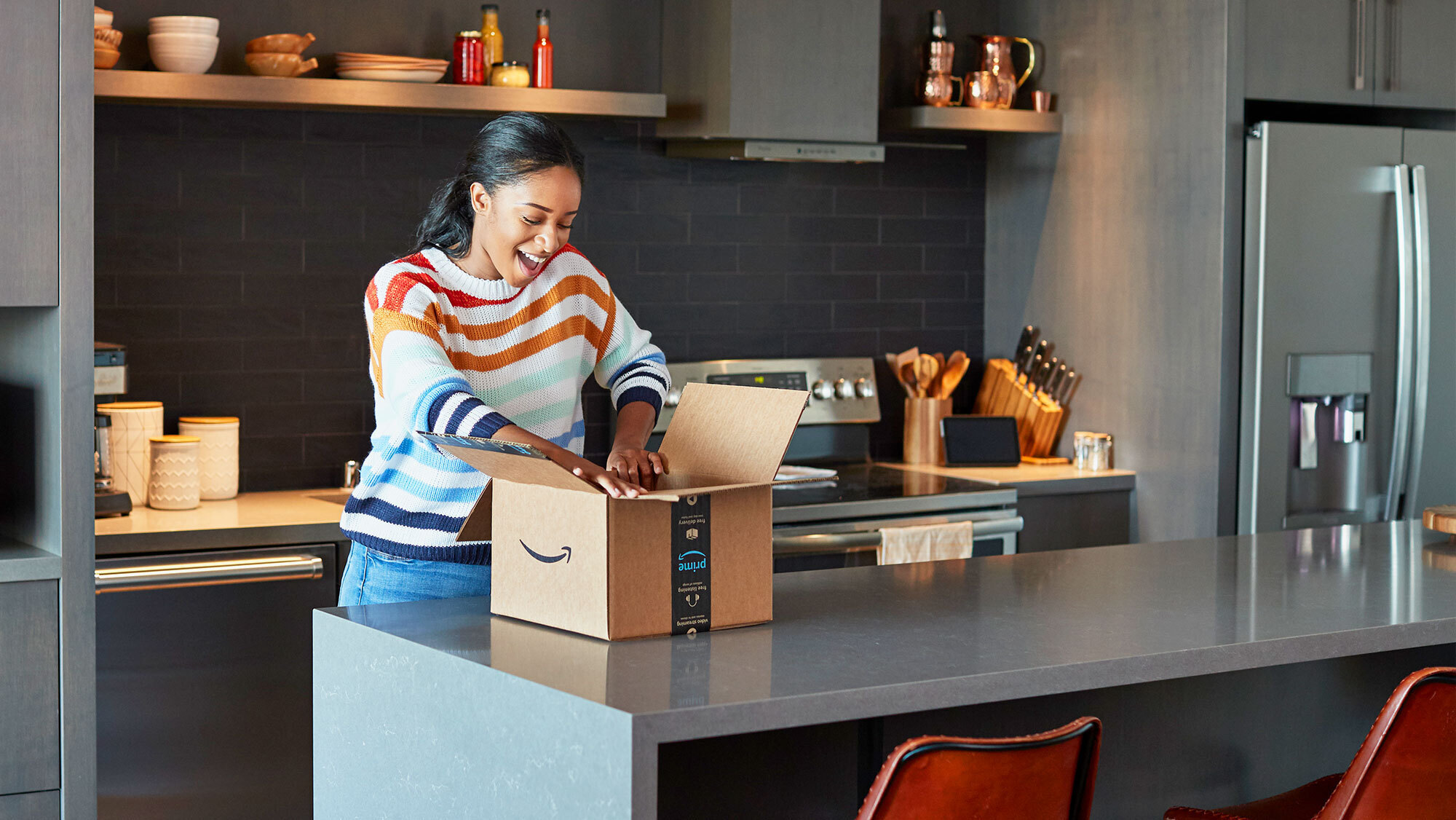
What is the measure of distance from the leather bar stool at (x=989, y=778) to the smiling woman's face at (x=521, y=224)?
1011mm

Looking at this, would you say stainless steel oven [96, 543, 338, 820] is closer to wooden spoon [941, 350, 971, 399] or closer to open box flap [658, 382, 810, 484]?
open box flap [658, 382, 810, 484]

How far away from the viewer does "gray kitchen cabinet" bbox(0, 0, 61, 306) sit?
8.50 ft

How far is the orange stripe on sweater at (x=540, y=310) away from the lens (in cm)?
235

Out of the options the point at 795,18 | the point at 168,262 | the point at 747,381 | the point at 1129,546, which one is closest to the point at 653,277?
the point at 747,381

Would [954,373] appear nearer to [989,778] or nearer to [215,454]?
[215,454]

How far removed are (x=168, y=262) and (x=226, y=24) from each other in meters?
0.60

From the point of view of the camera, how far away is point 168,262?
3.80 m

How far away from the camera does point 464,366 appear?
2352 mm

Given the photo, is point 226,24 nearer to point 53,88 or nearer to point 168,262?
point 168,262

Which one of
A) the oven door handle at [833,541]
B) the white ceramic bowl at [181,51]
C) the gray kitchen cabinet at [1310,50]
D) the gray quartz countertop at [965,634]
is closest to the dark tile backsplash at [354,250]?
the white ceramic bowl at [181,51]

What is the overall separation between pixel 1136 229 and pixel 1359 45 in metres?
0.80

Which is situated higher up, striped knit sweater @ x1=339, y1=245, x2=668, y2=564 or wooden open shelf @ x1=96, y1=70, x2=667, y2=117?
wooden open shelf @ x1=96, y1=70, x2=667, y2=117

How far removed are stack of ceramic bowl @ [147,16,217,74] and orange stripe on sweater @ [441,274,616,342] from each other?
156 centimetres

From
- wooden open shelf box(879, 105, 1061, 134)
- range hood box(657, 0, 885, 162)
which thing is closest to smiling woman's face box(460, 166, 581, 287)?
range hood box(657, 0, 885, 162)
